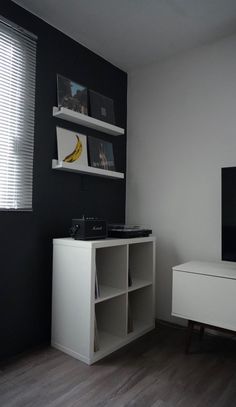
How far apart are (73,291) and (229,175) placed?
140cm

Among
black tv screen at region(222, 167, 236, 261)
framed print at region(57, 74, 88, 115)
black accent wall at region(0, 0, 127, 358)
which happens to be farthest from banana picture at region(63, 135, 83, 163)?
black tv screen at region(222, 167, 236, 261)

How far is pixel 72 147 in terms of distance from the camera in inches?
93.5

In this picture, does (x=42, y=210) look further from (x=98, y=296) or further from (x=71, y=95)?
(x=71, y=95)

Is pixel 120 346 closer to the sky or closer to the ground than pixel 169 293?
closer to the ground

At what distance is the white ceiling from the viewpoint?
203cm

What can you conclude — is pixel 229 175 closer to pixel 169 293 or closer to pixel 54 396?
pixel 169 293

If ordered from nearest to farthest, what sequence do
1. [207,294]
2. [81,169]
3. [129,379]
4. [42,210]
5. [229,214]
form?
[129,379], [207,294], [229,214], [42,210], [81,169]

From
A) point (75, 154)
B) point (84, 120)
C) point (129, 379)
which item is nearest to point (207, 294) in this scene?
point (129, 379)

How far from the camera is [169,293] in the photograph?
2645 mm

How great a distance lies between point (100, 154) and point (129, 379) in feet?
5.87

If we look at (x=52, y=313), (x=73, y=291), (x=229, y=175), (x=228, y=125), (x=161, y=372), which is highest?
(x=228, y=125)

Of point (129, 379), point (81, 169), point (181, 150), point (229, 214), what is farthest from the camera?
point (181, 150)

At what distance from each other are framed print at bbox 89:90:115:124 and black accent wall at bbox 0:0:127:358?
0.41 feet

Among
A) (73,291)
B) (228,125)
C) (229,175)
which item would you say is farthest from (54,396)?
(228,125)
